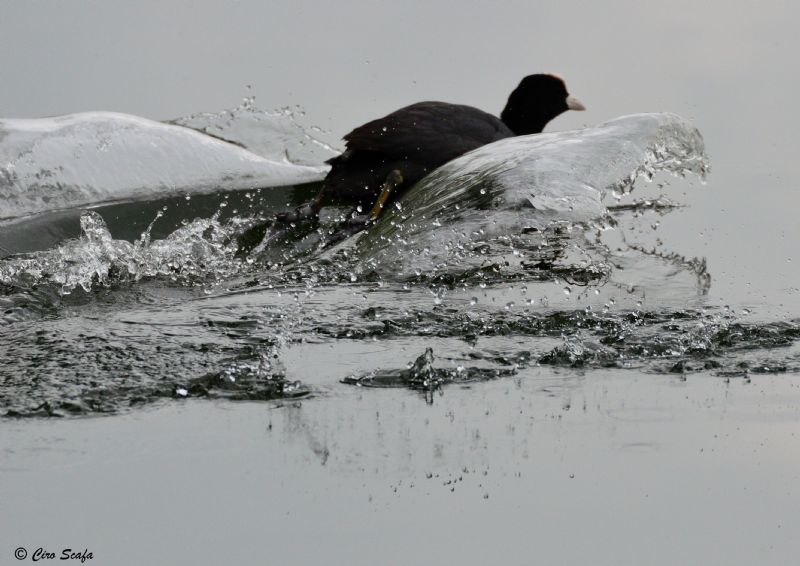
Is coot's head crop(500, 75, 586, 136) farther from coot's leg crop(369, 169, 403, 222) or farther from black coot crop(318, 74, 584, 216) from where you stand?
coot's leg crop(369, 169, 403, 222)

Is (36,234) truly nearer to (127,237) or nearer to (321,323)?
(127,237)

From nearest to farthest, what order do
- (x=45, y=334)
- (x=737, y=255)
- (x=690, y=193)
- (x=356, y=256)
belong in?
(x=45, y=334), (x=356, y=256), (x=737, y=255), (x=690, y=193)

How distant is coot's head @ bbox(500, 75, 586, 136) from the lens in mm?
8086

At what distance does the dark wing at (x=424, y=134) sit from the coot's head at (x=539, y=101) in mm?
1244

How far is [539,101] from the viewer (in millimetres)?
8109

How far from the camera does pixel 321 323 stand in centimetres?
460

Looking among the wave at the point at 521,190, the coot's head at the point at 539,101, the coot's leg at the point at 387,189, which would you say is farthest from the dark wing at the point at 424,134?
the coot's head at the point at 539,101

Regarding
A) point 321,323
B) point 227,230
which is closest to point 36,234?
point 227,230

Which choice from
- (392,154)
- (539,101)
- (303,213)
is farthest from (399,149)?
(539,101)

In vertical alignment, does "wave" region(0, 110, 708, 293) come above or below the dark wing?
below

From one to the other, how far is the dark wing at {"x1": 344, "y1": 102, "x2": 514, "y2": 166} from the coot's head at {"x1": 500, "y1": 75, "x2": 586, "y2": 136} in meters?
1.24

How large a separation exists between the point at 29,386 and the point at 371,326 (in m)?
1.27

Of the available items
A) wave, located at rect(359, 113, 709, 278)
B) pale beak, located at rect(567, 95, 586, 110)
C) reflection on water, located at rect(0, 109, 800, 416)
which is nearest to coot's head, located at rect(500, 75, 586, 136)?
pale beak, located at rect(567, 95, 586, 110)

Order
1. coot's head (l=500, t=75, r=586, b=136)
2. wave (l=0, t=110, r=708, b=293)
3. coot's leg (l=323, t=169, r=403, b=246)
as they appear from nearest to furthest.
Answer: wave (l=0, t=110, r=708, b=293), coot's leg (l=323, t=169, r=403, b=246), coot's head (l=500, t=75, r=586, b=136)
